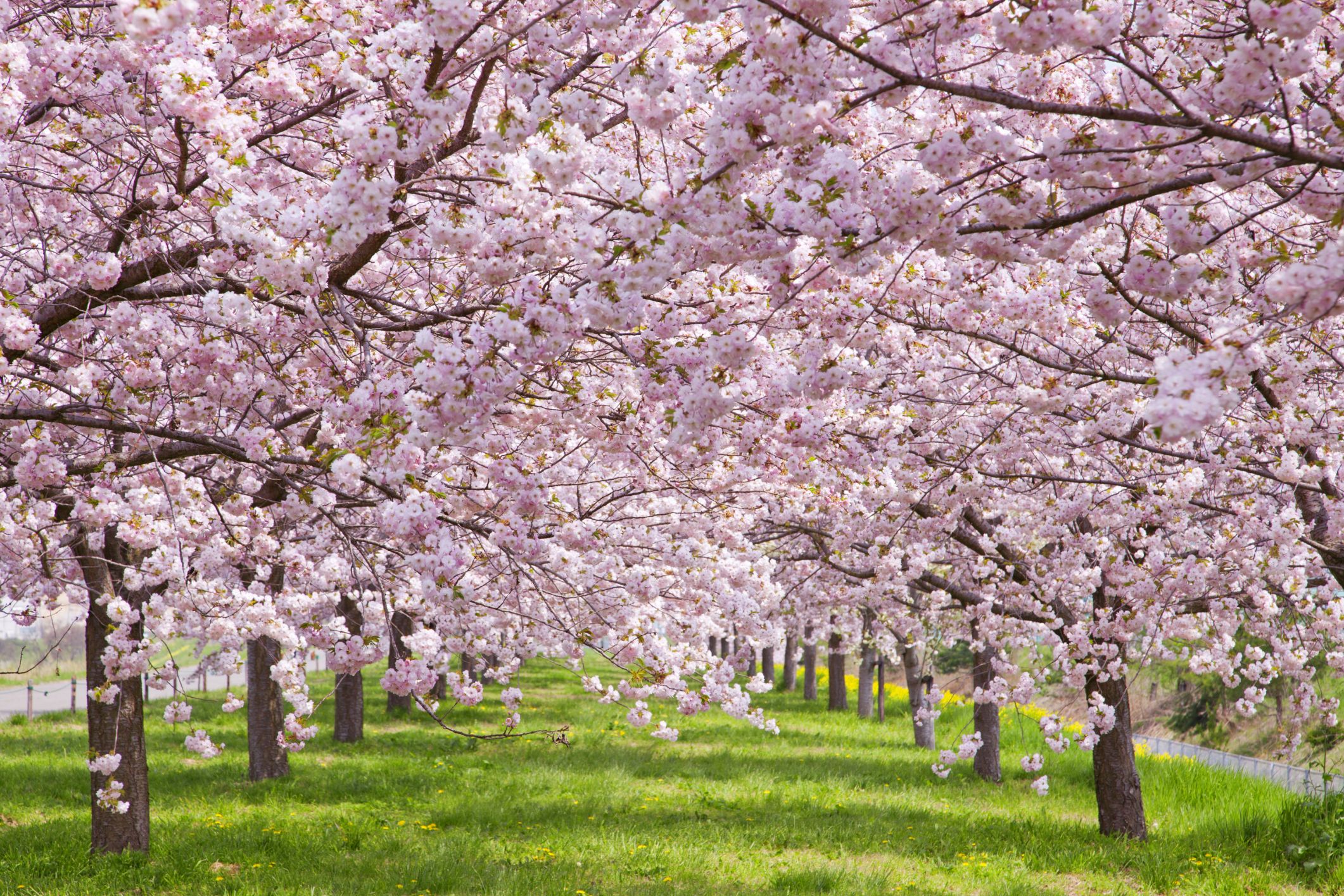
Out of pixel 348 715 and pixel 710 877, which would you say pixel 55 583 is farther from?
pixel 348 715

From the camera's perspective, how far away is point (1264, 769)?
17844 mm

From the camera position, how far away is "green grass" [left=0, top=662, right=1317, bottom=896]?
795cm

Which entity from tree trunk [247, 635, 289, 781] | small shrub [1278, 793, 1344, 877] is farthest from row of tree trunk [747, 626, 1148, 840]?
tree trunk [247, 635, 289, 781]

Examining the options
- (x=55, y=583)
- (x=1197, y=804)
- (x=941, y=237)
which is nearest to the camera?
(x=941, y=237)

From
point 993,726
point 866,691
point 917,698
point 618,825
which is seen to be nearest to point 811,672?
point 866,691

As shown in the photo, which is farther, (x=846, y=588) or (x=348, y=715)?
(x=348, y=715)

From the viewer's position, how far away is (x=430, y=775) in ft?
42.4

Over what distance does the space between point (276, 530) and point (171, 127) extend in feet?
15.1

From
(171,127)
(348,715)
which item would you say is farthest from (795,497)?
(348,715)

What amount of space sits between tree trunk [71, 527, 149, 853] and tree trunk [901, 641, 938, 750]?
1281 cm

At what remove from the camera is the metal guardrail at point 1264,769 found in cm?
1247

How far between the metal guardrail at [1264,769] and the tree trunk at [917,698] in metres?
4.02

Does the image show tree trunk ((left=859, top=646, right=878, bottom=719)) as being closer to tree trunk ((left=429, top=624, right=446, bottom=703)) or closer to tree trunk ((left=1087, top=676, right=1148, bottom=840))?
tree trunk ((left=429, top=624, right=446, bottom=703))

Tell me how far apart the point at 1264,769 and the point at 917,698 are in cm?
626
